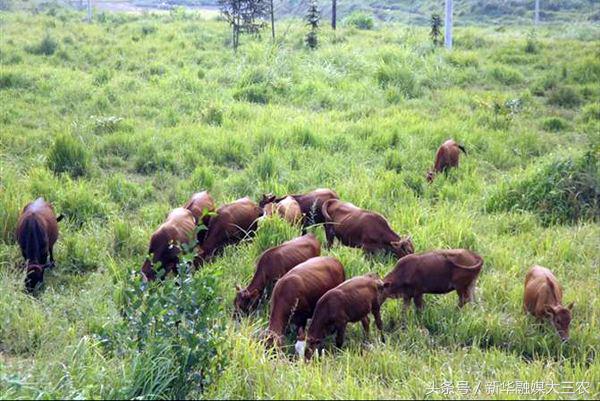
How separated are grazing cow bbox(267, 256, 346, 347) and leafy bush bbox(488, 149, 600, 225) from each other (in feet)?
9.55

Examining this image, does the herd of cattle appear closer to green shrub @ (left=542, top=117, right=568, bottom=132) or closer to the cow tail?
the cow tail

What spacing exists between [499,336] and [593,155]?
352 centimetres

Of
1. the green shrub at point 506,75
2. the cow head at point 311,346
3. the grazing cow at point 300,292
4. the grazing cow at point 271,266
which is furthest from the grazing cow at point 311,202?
the green shrub at point 506,75

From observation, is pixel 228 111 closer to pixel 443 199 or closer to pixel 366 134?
pixel 366 134

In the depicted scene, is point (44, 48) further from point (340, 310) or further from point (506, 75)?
point (340, 310)

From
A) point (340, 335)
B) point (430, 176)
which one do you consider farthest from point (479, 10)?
point (340, 335)

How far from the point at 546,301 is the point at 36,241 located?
13.7 feet

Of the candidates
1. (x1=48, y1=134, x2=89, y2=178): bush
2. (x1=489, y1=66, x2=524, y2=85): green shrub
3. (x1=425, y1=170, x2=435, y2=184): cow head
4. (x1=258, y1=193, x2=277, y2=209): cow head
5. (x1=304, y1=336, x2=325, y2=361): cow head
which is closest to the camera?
(x1=304, y1=336, x2=325, y2=361): cow head

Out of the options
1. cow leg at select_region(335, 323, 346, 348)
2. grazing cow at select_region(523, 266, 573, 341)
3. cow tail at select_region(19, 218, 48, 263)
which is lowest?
cow leg at select_region(335, 323, 346, 348)

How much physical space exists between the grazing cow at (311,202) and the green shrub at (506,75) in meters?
7.62

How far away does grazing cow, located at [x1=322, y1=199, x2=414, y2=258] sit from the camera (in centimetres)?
582

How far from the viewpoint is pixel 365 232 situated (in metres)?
5.98

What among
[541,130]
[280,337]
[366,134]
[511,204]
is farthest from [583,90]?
[280,337]

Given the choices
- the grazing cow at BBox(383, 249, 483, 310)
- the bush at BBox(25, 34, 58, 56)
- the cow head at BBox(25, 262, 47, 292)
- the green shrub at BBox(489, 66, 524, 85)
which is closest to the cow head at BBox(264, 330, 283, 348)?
the grazing cow at BBox(383, 249, 483, 310)
